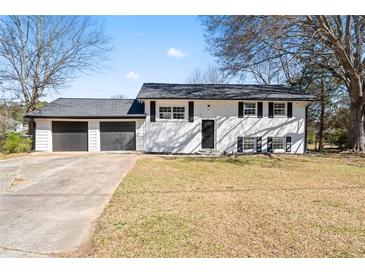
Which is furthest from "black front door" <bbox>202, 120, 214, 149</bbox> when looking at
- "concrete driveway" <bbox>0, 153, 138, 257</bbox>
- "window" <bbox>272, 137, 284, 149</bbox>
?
"concrete driveway" <bbox>0, 153, 138, 257</bbox>

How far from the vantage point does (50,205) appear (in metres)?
5.26

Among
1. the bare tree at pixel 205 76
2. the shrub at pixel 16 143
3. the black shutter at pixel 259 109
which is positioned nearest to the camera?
the shrub at pixel 16 143

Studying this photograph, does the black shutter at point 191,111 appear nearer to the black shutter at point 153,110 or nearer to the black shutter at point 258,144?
the black shutter at point 153,110

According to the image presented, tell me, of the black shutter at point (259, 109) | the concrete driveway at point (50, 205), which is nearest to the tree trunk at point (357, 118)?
the black shutter at point (259, 109)

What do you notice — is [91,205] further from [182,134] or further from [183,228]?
[182,134]

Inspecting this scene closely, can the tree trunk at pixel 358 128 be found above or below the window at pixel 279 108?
below

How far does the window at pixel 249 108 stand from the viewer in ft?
50.3

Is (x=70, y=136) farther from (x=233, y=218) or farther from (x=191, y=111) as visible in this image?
(x=233, y=218)

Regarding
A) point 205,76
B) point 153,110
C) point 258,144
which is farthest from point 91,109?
point 205,76

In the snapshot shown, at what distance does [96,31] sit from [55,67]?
4.58m

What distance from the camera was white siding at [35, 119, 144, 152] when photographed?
14852mm

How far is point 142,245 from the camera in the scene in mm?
3418

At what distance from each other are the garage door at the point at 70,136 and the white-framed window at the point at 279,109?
11.6m

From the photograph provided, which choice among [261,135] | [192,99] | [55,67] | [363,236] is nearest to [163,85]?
[192,99]
